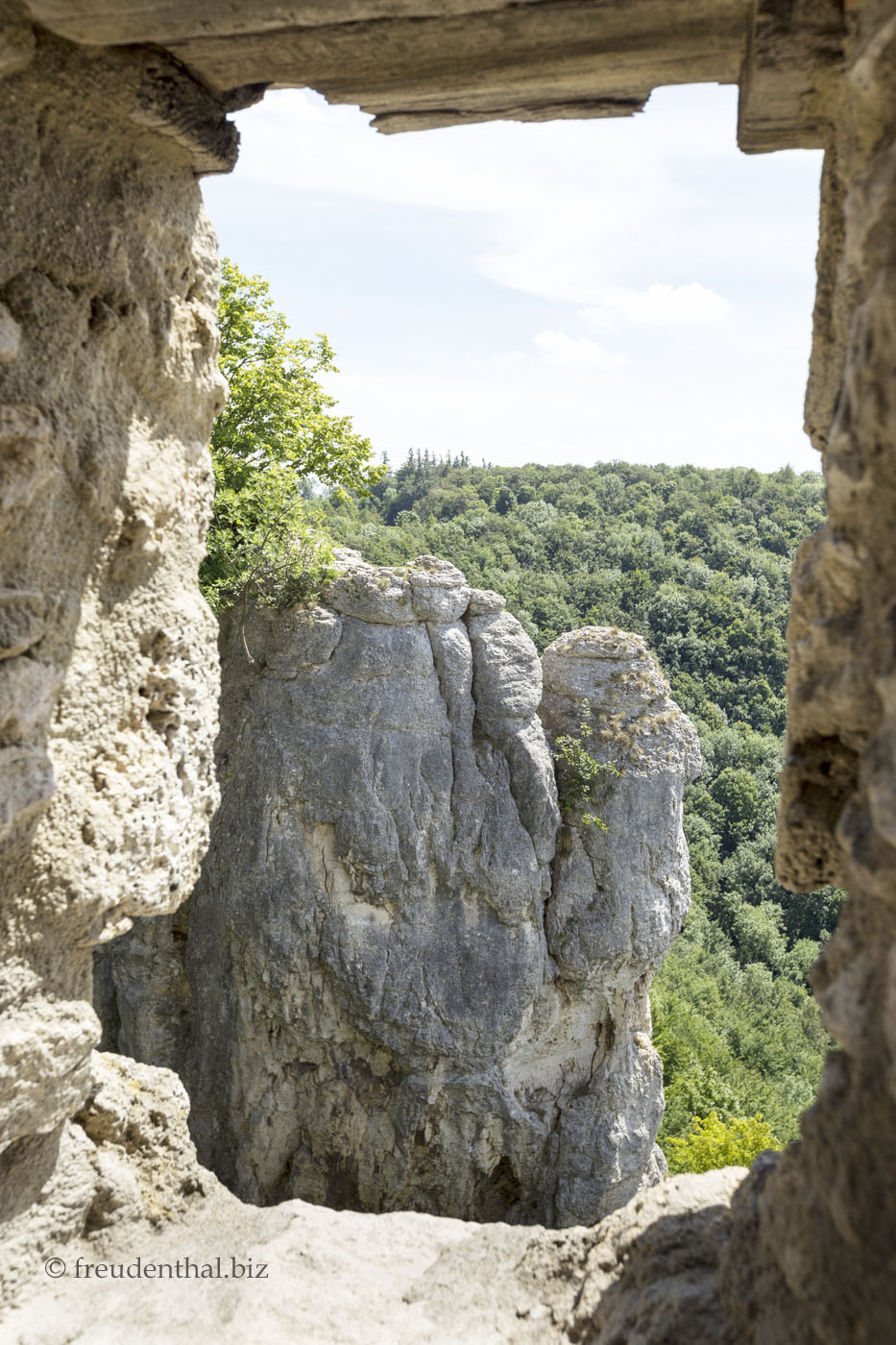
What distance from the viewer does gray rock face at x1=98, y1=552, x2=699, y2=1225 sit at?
12.1m

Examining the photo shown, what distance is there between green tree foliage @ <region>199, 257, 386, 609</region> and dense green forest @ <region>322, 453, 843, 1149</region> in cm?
280

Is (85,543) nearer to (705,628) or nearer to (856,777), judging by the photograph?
(856,777)

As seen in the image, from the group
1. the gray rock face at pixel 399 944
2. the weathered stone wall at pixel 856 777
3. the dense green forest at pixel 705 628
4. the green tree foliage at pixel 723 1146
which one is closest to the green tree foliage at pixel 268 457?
the gray rock face at pixel 399 944

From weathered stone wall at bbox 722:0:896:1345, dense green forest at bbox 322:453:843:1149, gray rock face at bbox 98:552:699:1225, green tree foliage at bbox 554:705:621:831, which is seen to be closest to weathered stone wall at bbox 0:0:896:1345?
weathered stone wall at bbox 722:0:896:1345

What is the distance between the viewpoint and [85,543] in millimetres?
4719

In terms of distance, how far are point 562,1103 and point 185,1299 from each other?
906 cm

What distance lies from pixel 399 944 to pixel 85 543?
28.4ft

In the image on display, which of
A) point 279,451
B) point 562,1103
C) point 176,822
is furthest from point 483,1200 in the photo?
point 279,451

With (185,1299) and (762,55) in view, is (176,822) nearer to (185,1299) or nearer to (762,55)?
(185,1299)

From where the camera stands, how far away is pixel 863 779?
2793 mm

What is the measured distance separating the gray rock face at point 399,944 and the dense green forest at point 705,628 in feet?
18.6

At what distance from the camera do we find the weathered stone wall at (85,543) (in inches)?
167

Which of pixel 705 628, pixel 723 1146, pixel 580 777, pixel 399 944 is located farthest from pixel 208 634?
pixel 705 628

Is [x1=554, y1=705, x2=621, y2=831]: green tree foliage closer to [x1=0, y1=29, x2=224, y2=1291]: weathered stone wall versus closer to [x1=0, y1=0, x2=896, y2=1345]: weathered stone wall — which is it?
[x1=0, y1=0, x2=896, y2=1345]: weathered stone wall
